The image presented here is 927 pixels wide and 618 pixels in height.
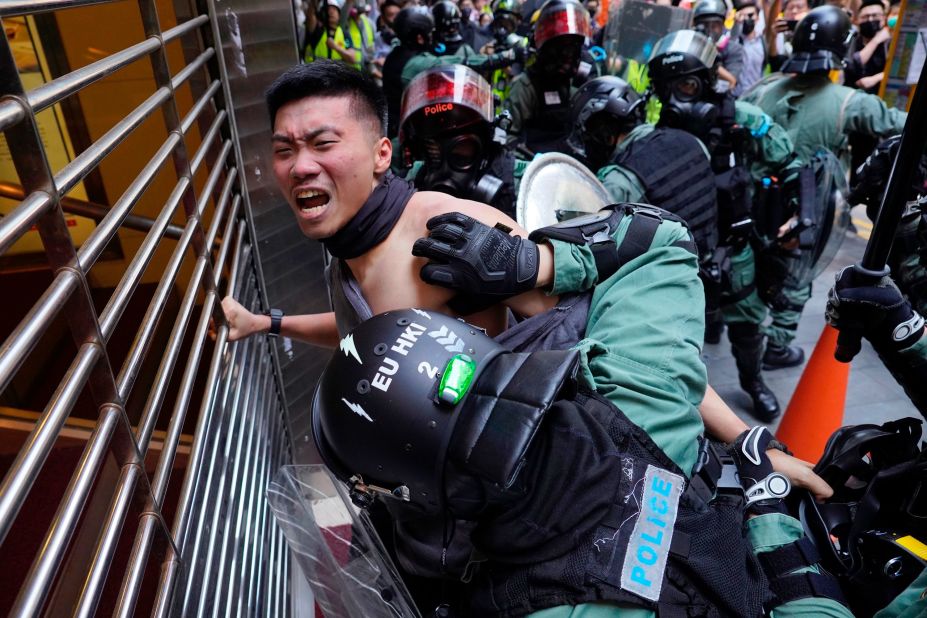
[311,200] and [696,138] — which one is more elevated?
[311,200]

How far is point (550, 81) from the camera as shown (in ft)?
16.1

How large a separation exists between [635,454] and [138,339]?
38.4 inches

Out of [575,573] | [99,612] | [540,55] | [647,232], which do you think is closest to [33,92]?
[575,573]

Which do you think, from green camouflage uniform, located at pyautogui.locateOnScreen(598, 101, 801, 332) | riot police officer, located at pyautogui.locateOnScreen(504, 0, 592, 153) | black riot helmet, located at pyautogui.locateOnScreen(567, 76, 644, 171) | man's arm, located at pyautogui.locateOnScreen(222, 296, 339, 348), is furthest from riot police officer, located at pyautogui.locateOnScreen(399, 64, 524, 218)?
riot police officer, located at pyautogui.locateOnScreen(504, 0, 592, 153)

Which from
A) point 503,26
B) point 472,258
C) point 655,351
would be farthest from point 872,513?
point 503,26

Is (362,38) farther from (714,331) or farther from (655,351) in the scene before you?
(655,351)

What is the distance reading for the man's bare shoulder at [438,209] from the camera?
5.83ft

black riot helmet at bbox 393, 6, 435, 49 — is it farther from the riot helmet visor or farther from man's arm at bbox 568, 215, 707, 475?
man's arm at bbox 568, 215, 707, 475

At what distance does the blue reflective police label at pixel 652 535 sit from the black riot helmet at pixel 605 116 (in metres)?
2.67

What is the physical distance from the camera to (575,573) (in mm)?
1090

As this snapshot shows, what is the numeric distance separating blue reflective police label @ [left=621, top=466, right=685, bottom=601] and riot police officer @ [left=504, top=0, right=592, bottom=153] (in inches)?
149

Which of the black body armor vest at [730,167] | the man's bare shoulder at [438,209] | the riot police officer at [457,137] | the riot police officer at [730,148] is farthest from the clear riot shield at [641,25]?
the man's bare shoulder at [438,209]

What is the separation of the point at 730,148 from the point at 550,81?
65.9 inches

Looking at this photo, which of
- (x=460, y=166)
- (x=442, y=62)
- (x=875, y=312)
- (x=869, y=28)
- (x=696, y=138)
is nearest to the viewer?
(x=875, y=312)
